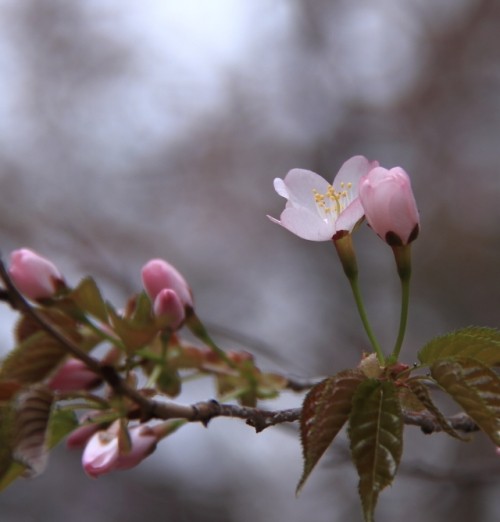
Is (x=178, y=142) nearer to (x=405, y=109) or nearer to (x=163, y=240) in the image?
(x=163, y=240)

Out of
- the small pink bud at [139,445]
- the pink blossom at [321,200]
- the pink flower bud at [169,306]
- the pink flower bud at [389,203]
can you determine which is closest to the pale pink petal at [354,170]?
the pink blossom at [321,200]

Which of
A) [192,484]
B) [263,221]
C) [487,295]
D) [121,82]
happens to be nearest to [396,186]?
Answer: [487,295]

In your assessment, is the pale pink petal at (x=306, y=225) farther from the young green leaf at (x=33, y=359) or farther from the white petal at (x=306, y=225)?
the young green leaf at (x=33, y=359)

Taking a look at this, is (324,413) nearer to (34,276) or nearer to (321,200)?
(321,200)

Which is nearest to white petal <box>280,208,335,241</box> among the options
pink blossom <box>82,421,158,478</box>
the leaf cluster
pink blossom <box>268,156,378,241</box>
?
pink blossom <box>268,156,378,241</box>

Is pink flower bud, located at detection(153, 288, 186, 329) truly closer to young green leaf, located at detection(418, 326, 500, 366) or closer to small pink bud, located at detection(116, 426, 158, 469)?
small pink bud, located at detection(116, 426, 158, 469)

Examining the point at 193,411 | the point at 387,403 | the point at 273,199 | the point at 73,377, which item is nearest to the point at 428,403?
the point at 387,403
